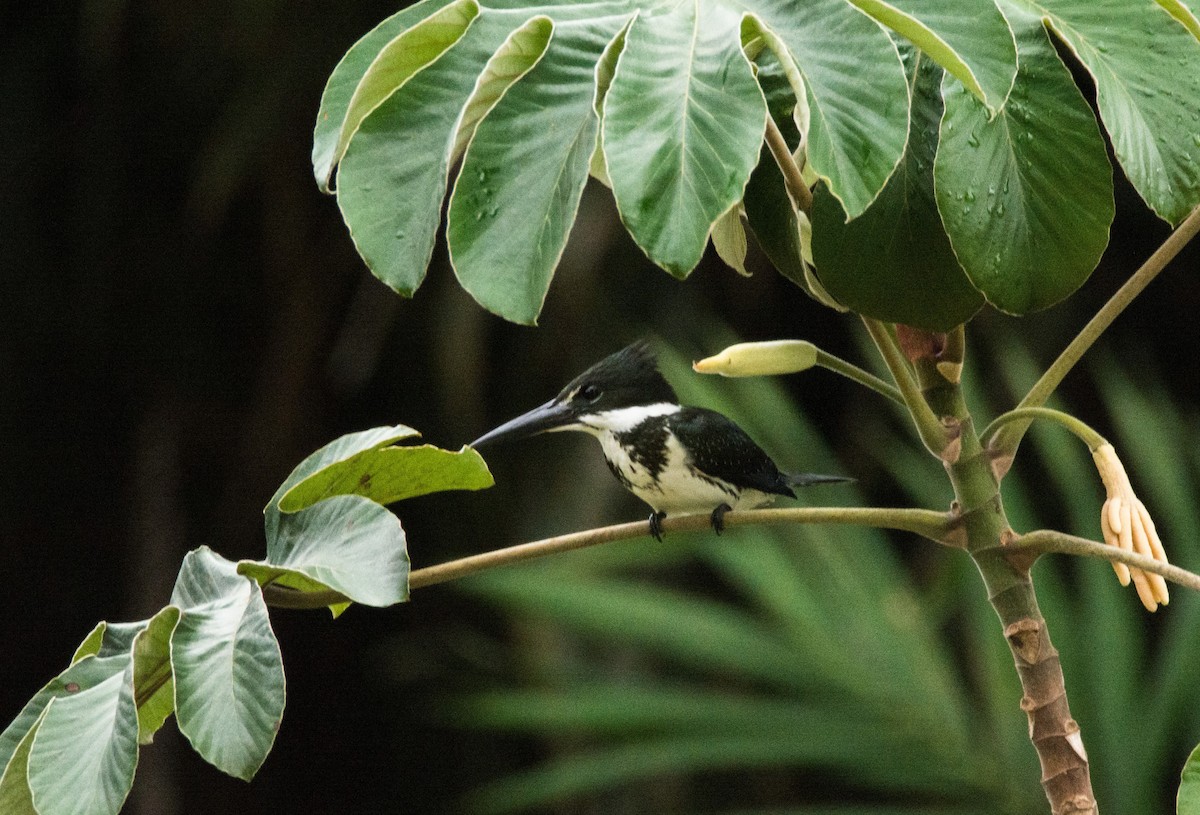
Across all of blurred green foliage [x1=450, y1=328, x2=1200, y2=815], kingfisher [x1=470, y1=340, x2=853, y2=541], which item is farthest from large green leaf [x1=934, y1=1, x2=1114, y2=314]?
blurred green foliage [x1=450, y1=328, x2=1200, y2=815]

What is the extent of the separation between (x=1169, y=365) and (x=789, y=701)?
1.43 meters

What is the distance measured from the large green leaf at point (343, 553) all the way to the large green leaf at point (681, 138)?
0.20 meters

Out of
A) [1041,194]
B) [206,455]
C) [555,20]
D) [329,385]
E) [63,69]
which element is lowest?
[206,455]

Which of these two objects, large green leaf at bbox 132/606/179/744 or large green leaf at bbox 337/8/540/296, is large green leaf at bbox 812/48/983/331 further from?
large green leaf at bbox 132/606/179/744

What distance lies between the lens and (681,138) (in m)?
0.60

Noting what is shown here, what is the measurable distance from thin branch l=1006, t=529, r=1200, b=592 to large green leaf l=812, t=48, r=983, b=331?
0.14 meters

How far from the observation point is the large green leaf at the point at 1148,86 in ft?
2.31

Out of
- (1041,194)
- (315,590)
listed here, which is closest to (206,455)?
(315,590)

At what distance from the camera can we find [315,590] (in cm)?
81

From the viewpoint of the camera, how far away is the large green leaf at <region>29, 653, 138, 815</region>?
656mm

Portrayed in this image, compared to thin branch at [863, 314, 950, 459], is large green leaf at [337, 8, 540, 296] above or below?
above

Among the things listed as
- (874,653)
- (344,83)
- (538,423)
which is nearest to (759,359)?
(344,83)

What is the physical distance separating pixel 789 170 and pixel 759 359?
121 millimetres

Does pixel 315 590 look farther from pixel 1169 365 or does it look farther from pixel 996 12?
pixel 1169 365
